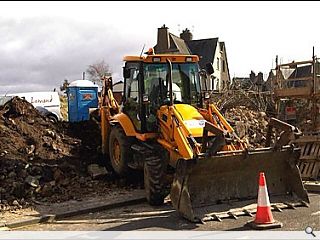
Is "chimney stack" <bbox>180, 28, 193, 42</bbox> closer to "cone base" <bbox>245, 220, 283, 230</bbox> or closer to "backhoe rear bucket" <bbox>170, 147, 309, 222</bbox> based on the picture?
"backhoe rear bucket" <bbox>170, 147, 309, 222</bbox>

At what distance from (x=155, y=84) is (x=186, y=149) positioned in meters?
2.04

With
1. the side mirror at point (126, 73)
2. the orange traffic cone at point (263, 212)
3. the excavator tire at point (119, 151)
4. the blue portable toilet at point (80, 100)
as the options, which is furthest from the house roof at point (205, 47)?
the orange traffic cone at point (263, 212)

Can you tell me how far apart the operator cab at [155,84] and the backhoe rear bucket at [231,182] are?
2.00 m

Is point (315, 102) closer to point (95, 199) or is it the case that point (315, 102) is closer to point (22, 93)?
point (95, 199)

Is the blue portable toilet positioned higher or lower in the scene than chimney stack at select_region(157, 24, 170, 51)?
lower

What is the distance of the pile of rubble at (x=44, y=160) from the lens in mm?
9453

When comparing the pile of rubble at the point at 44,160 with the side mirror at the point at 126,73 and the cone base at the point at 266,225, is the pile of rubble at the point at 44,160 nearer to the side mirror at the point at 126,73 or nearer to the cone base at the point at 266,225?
the side mirror at the point at 126,73

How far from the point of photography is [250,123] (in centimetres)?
1653

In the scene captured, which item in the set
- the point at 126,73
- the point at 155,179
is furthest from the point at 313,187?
the point at 126,73

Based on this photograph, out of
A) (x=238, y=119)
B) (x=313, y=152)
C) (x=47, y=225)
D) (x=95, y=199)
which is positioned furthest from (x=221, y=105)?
(x=47, y=225)

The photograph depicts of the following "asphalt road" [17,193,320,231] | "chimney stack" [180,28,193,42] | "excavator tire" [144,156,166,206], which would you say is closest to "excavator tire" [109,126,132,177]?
"excavator tire" [144,156,166,206]

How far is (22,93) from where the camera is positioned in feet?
62.8

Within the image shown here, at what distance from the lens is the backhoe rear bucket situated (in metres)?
7.40

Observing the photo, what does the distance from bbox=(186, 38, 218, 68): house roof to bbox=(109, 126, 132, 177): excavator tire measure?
115 feet
